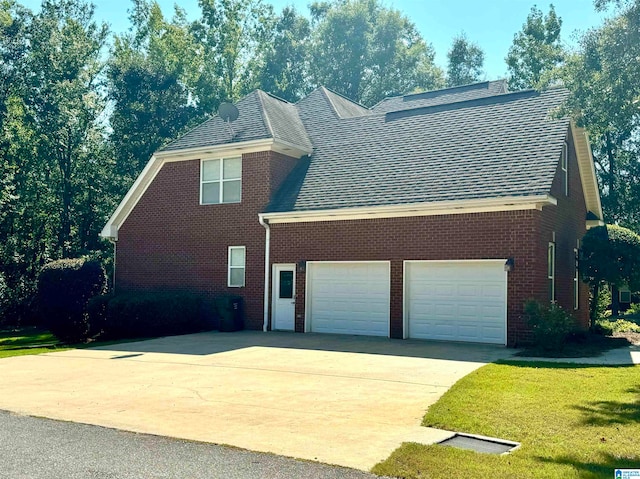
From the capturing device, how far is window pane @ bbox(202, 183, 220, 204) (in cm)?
2162

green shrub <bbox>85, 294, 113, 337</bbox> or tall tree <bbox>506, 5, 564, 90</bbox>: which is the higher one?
tall tree <bbox>506, 5, 564, 90</bbox>

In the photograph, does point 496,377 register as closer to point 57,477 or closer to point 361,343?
point 361,343

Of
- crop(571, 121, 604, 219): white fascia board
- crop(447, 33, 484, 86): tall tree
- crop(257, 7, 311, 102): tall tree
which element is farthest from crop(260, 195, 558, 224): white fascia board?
crop(447, 33, 484, 86): tall tree

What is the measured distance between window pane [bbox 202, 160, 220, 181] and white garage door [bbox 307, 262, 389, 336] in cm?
501

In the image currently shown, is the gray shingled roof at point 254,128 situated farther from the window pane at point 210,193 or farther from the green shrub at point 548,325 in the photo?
the green shrub at point 548,325

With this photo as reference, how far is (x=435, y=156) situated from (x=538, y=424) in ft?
41.1

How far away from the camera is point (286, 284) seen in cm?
1989

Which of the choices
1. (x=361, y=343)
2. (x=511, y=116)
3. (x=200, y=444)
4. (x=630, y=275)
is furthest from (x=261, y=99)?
(x=200, y=444)

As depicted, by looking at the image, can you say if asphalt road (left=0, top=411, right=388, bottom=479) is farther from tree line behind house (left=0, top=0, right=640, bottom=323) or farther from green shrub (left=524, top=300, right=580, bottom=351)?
tree line behind house (left=0, top=0, right=640, bottom=323)

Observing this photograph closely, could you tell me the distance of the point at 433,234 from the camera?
1700 centimetres

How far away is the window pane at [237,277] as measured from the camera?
818 inches

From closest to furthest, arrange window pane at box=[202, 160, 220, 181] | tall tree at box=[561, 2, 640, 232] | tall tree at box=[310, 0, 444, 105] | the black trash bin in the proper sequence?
tall tree at box=[561, 2, 640, 232] → the black trash bin → window pane at box=[202, 160, 220, 181] → tall tree at box=[310, 0, 444, 105]

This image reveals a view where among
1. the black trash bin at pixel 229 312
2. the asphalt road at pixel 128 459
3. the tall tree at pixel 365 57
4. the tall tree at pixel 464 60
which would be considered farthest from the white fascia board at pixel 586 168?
the tall tree at pixel 464 60

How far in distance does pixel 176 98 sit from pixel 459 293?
84.0 ft
